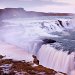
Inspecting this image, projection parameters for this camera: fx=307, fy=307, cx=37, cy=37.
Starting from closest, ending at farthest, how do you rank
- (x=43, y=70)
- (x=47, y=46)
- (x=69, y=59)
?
(x=43, y=70)
(x=69, y=59)
(x=47, y=46)

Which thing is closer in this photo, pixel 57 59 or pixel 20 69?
pixel 20 69

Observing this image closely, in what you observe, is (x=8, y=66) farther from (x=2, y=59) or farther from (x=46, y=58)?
(x=46, y=58)

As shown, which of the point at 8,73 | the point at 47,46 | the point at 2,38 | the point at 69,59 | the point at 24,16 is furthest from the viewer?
the point at 24,16

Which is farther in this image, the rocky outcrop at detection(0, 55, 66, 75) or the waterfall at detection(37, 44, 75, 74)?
the waterfall at detection(37, 44, 75, 74)

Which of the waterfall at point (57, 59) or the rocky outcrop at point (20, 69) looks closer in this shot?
the rocky outcrop at point (20, 69)

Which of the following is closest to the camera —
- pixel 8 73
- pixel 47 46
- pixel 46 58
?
pixel 8 73

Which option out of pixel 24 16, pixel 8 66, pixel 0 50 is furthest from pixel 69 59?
pixel 24 16

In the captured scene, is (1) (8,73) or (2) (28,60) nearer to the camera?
(1) (8,73)

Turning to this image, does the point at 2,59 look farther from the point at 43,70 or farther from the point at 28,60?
the point at 43,70

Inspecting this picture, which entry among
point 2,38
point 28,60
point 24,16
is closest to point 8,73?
point 28,60
